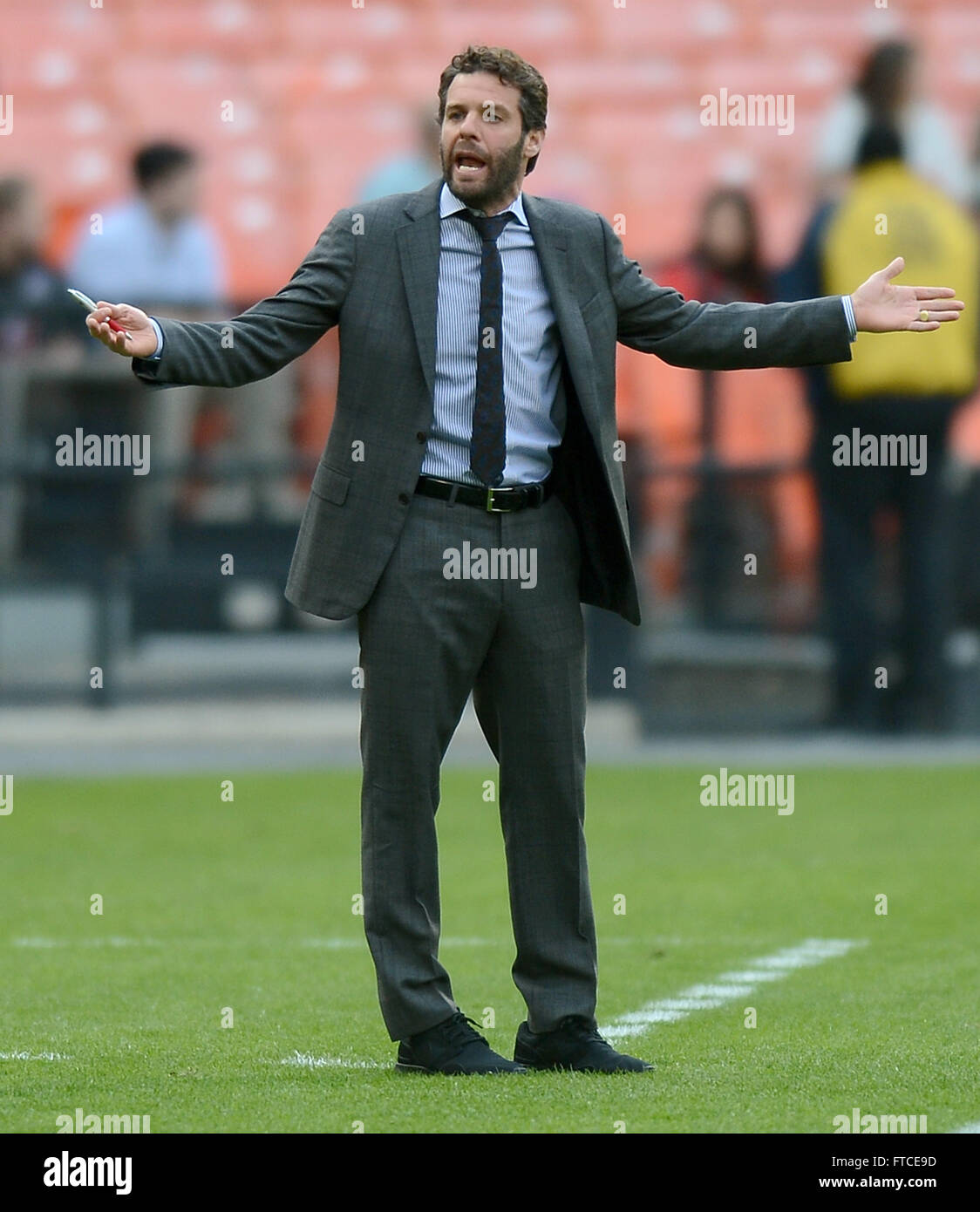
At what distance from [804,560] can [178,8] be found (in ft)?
26.5

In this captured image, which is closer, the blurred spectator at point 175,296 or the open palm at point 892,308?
the open palm at point 892,308

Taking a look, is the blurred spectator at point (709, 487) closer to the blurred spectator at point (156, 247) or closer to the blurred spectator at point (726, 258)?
the blurred spectator at point (726, 258)

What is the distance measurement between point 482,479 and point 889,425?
310 inches

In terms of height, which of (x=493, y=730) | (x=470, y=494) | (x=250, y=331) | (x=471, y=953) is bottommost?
(x=471, y=953)

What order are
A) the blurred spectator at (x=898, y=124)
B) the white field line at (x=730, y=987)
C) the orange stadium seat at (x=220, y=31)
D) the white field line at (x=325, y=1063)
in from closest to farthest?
1. the white field line at (x=325, y=1063)
2. the white field line at (x=730, y=987)
3. the blurred spectator at (x=898, y=124)
4. the orange stadium seat at (x=220, y=31)

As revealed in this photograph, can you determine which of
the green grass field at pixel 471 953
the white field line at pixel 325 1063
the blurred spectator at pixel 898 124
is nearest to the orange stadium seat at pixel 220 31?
the blurred spectator at pixel 898 124

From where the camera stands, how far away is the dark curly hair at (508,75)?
475 cm

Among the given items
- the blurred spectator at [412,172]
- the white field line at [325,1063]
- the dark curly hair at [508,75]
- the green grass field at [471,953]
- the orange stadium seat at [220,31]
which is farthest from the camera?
the orange stadium seat at [220,31]

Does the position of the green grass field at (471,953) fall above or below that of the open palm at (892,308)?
below

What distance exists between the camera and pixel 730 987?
6.19 m

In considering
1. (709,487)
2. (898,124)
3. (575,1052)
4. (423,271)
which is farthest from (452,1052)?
(898,124)

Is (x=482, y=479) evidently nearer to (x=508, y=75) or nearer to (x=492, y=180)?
(x=492, y=180)

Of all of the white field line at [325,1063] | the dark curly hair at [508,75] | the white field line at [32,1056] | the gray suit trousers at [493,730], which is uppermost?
the dark curly hair at [508,75]
